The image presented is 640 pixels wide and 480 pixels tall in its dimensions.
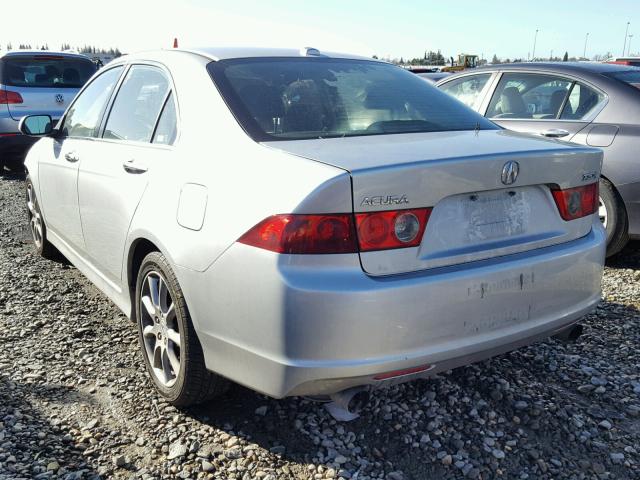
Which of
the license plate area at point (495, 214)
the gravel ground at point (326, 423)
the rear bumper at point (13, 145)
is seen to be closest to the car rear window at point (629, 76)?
the gravel ground at point (326, 423)

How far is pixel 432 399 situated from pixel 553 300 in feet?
2.53

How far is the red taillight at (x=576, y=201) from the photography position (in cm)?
271

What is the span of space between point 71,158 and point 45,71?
21.1 feet

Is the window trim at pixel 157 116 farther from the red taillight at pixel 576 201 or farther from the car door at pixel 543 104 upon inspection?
the car door at pixel 543 104

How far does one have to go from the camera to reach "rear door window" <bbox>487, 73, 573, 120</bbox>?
5.57m

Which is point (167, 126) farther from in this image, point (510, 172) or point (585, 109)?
point (585, 109)

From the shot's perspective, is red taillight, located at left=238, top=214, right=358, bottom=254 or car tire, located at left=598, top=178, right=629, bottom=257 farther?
car tire, located at left=598, top=178, right=629, bottom=257

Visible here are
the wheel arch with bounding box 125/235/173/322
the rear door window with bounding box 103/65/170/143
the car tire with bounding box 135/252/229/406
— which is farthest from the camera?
the rear door window with bounding box 103/65/170/143

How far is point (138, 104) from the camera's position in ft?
11.4

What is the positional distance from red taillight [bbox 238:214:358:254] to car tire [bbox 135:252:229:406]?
0.68m

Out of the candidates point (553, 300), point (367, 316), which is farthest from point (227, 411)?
point (553, 300)

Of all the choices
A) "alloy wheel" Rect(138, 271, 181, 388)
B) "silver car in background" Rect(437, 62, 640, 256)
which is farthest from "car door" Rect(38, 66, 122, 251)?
"silver car in background" Rect(437, 62, 640, 256)

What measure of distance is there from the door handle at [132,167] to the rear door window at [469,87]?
377 centimetres

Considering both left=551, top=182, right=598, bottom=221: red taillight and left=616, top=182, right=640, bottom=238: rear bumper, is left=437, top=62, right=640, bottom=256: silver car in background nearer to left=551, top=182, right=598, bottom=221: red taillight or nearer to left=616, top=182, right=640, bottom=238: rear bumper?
left=616, top=182, right=640, bottom=238: rear bumper
